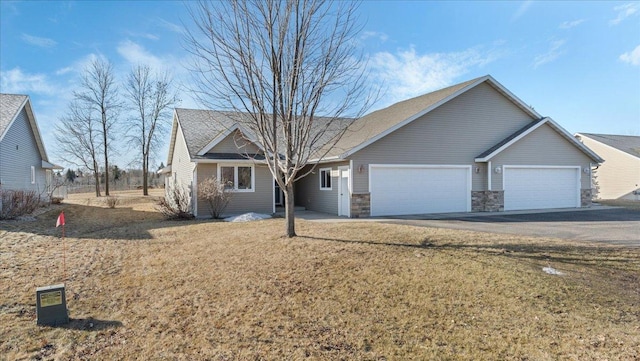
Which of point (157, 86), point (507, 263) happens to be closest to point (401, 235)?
point (507, 263)

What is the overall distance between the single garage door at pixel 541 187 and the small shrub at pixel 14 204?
20.9 meters

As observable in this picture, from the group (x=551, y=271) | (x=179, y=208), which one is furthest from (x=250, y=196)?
(x=551, y=271)

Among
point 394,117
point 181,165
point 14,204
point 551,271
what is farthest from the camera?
point 181,165

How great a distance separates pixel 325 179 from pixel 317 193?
113 cm

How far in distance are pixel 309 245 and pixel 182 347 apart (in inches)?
161

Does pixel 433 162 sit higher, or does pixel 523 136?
pixel 523 136

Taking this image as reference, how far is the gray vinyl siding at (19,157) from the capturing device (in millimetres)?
16922

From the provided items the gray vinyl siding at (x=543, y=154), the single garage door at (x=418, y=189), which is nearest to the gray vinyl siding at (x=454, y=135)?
the single garage door at (x=418, y=189)

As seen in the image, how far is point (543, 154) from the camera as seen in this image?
1762 centimetres

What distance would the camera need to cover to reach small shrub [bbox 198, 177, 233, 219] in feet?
47.5

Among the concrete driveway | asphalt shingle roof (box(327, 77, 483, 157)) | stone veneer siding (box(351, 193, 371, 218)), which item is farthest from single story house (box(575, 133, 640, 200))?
stone veneer siding (box(351, 193, 371, 218))

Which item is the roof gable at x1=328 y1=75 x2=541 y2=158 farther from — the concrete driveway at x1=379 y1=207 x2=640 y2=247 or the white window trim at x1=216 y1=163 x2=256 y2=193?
the concrete driveway at x1=379 y1=207 x2=640 y2=247

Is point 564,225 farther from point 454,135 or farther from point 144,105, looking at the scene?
point 144,105

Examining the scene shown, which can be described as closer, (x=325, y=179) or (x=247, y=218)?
(x=247, y=218)
